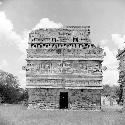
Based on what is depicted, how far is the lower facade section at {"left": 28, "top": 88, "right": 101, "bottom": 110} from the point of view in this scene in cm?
2475

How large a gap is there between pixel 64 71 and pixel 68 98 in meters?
2.50

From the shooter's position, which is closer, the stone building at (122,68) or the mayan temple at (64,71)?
the stone building at (122,68)

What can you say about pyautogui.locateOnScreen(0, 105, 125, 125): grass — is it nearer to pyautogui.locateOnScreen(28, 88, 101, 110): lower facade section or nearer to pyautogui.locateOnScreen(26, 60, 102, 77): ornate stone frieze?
pyautogui.locateOnScreen(28, 88, 101, 110): lower facade section

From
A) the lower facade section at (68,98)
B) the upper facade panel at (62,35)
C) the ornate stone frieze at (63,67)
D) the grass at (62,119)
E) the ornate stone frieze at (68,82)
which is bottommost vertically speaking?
the grass at (62,119)

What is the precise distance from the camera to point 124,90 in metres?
23.0

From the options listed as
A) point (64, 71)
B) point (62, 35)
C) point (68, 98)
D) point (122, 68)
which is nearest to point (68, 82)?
point (64, 71)

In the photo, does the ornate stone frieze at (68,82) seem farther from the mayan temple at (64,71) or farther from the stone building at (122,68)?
the stone building at (122,68)

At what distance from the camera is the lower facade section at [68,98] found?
974 inches

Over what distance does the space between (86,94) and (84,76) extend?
166 cm

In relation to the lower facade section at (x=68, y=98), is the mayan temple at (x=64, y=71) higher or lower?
higher

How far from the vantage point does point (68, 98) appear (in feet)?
81.6

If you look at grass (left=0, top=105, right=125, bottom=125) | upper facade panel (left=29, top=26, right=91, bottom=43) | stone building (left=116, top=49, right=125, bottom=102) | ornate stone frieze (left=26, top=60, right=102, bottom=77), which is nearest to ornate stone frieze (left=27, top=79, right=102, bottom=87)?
ornate stone frieze (left=26, top=60, right=102, bottom=77)

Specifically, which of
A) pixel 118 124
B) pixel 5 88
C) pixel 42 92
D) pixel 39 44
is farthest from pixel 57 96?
pixel 5 88

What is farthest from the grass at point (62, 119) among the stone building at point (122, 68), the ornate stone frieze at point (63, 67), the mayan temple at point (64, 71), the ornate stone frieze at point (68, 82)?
the ornate stone frieze at point (63, 67)
